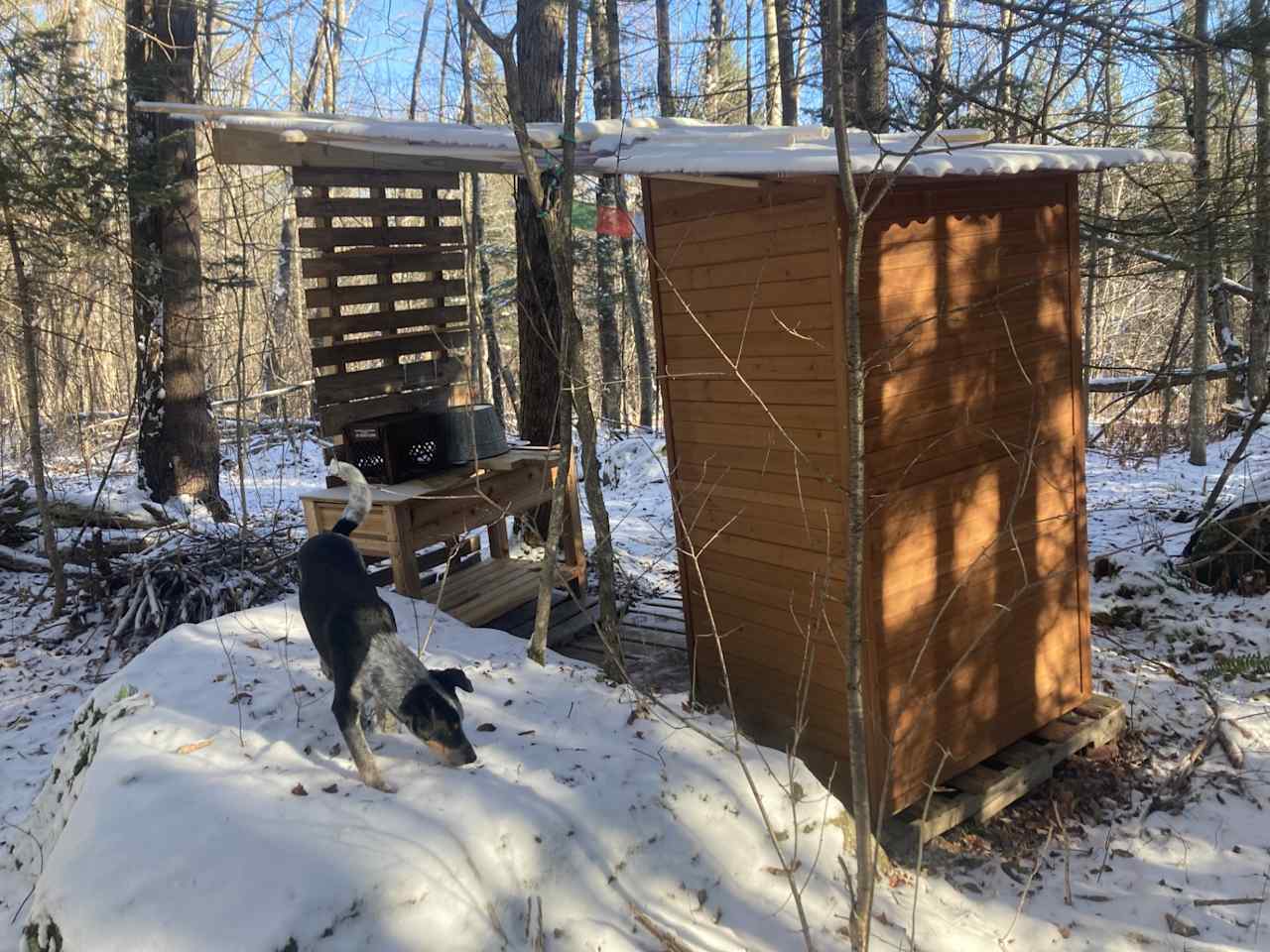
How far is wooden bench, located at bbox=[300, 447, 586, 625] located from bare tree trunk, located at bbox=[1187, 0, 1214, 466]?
426 centimetres

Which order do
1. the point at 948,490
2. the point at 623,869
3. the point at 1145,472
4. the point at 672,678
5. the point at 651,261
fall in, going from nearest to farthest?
the point at 623,869 → the point at 948,490 → the point at 651,261 → the point at 672,678 → the point at 1145,472

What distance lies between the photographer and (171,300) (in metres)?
7.95

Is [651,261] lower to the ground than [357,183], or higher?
lower

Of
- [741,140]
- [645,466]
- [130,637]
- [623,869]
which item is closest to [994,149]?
[741,140]

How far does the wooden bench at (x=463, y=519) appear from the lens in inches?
180

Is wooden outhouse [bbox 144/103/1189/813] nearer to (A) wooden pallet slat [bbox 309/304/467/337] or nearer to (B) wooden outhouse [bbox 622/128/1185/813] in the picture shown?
(B) wooden outhouse [bbox 622/128/1185/813]

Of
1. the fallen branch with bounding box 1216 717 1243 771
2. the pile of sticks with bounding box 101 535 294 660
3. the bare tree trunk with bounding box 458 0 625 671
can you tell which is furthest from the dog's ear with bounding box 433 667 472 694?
the fallen branch with bounding box 1216 717 1243 771

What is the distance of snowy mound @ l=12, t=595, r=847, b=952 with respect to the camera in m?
2.41

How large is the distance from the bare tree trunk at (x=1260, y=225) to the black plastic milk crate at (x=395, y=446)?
15.9 feet

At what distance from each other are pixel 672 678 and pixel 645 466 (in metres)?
5.55

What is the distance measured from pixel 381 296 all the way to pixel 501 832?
342 centimetres

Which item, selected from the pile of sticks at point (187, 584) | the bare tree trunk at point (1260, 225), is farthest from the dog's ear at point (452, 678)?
the bare tree trunk at point (1260, 225)

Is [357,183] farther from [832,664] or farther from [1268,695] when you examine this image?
[1268,695]

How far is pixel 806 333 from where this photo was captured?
12.2 feet
